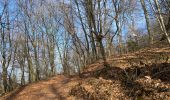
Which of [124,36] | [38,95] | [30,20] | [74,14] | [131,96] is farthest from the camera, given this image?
[124,36]

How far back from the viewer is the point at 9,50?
33438 millimetres

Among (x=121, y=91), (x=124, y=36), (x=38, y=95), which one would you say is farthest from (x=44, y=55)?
(x=121, y=91)

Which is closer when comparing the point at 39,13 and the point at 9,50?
the point at 9,50

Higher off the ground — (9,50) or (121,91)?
(9,50)

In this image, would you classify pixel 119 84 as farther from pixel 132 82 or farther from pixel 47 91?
pixel 47 91

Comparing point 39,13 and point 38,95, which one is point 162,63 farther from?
point 39,13

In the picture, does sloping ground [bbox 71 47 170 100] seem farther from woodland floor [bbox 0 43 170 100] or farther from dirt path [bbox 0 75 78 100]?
dirt path [bbox 0 75 78 100]

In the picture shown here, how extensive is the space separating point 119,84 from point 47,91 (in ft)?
14.2

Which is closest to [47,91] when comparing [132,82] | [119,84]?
[119,84]

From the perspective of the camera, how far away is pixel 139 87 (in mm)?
13508

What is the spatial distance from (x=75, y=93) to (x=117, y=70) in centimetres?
285

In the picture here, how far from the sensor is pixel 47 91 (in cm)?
1658

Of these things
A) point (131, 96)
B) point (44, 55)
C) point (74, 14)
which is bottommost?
point (131, 96)

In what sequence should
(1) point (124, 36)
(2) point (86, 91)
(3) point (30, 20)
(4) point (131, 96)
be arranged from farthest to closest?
(1) point (124, 36)
(3) point (30, 20)
(2) point (86, 91)
(4) point (131, 96)
